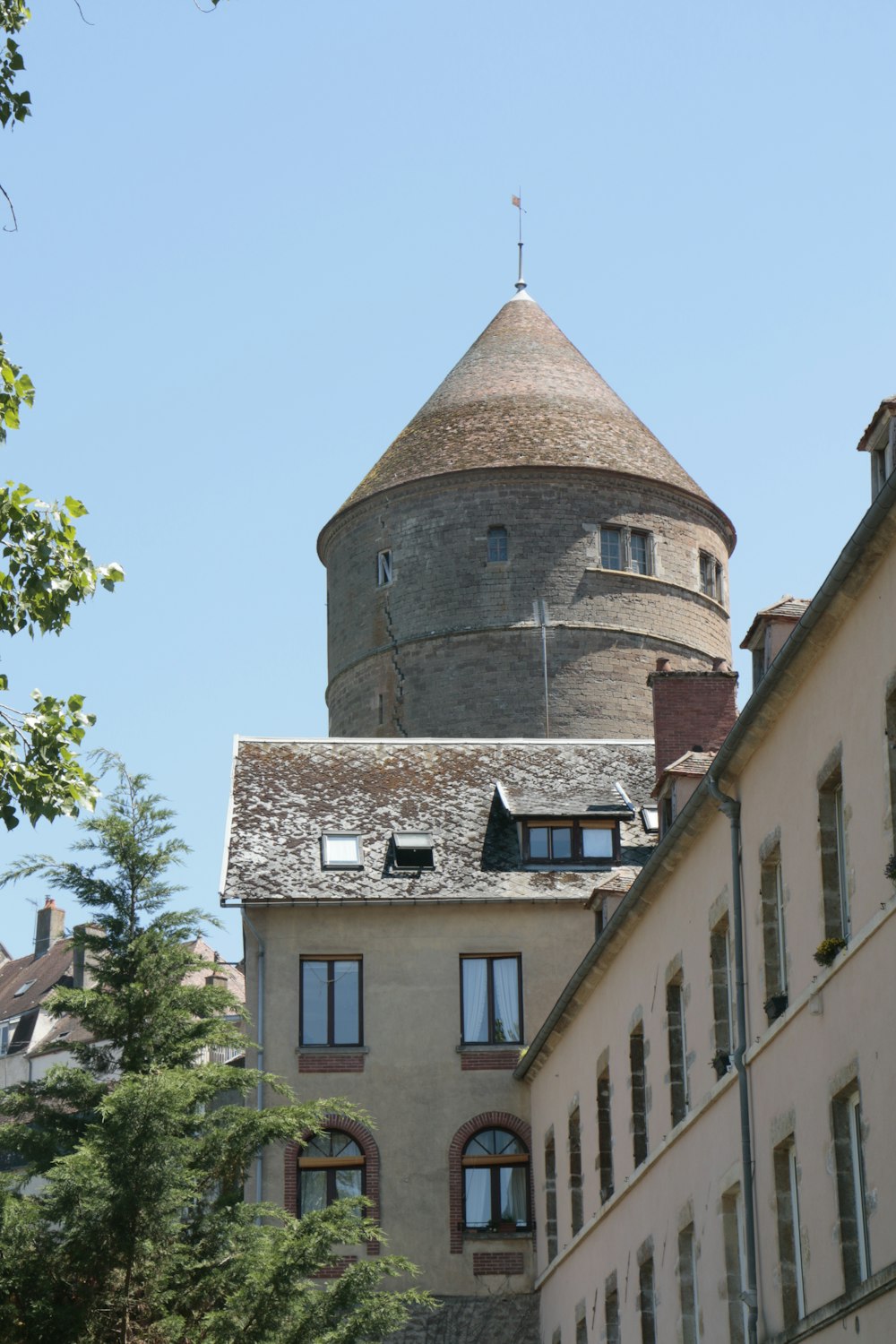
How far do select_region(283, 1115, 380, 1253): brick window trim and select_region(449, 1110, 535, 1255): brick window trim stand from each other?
1.06 m

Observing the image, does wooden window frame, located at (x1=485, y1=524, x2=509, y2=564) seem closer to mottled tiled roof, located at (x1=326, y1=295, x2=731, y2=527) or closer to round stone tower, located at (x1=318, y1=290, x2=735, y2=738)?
round stone tower, located at (x1=318, y1=290, x2=735, y2=738)

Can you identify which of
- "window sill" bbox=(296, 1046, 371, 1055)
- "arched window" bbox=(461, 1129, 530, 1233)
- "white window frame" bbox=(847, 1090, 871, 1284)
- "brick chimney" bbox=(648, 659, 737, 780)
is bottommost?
"white window frame" bbox=(847, 1090, 871, 1284)

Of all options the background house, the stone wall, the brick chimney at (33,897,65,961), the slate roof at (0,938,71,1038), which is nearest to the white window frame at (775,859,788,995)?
the background house

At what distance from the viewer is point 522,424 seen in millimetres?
48812

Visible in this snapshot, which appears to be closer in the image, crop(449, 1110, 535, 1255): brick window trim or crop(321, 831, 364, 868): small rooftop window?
crop(449, 1110, 535, 1255): brick window trim

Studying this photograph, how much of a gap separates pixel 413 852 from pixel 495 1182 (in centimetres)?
510

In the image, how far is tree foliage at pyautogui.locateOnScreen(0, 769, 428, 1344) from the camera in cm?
2356

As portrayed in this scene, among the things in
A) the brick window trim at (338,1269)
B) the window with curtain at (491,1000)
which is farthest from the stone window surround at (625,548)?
the brick window trim at (338,1269)

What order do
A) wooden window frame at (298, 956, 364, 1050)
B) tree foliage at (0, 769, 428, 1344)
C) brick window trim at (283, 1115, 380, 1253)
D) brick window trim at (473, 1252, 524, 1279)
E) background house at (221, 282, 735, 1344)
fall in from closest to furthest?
tree foliage at (0, 769, 428, 1344)
brick window trim at (473, 1252, 524, 1279)
brick window trim at (283, 1115, 380, 1253)
background house at (221, 282, 735, 1344)
wooden window frame at (298, 956, 364, 1050)

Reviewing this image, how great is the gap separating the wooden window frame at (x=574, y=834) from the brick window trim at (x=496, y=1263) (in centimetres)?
592

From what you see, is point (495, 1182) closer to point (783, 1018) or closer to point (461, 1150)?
point (461, 1150)

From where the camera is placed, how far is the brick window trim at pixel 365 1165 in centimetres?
3312

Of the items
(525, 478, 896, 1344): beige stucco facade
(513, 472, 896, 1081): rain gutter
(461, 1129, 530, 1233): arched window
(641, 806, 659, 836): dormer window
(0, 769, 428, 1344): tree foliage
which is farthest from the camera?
(641, 806, 659, 836): dormer window

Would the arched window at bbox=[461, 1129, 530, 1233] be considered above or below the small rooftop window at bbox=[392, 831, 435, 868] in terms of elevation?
below
